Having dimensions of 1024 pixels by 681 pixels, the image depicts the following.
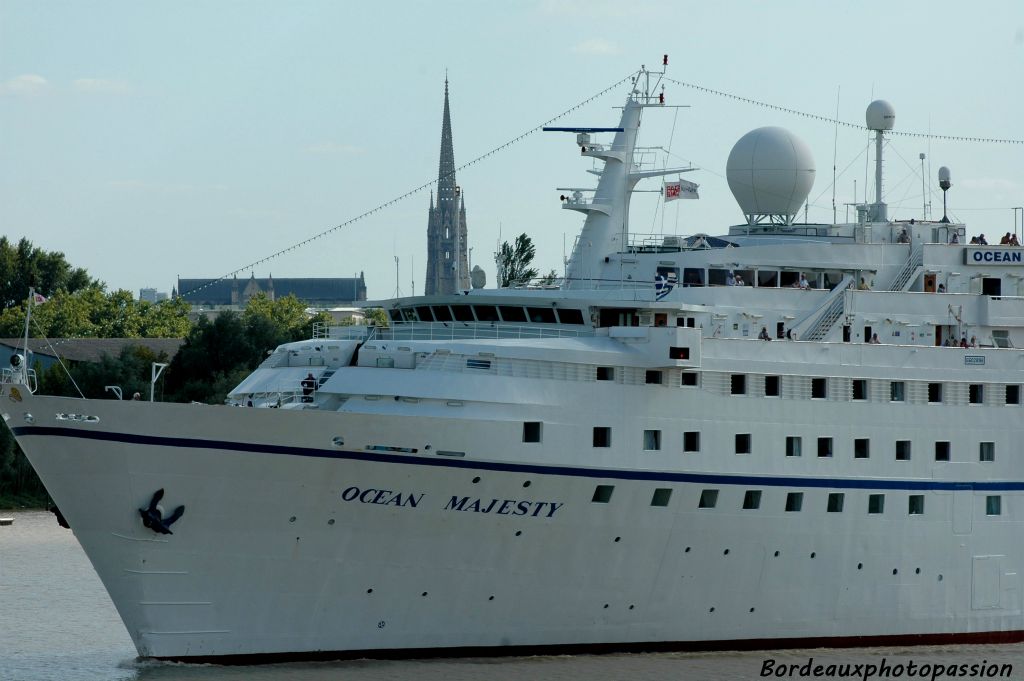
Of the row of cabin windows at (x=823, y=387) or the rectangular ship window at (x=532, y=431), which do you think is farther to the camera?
the row of cabin windows at (x=823, y=387)

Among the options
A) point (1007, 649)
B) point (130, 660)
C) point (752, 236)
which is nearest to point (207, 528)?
point (130, 660)

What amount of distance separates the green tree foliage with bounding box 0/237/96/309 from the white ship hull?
3047 inches

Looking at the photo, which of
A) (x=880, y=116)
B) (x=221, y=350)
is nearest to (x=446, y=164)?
(x=221, y=350)

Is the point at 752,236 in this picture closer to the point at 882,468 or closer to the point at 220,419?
the point at 882,468

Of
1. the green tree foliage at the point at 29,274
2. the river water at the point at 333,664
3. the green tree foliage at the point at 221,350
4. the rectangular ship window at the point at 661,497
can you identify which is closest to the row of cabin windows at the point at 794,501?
the rectangular ship window at the point at 661,497

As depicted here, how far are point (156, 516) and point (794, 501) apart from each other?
11.0m

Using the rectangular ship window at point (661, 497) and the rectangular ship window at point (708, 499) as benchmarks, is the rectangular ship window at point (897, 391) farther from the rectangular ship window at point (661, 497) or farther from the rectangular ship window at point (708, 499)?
the rectangular ship window at point (661, 497)

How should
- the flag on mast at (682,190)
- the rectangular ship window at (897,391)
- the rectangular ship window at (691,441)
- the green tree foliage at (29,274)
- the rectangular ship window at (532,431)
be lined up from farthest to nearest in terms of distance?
1. the green tree foliage at (29,274)
2. the flag on mast at (682,190)
3. the rectangular ship window at (897,391)
4. the rectangular ship window at (691,441)
5. the rectangular ship window at (532,431)

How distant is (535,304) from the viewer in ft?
90.9

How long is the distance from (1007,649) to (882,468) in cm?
479

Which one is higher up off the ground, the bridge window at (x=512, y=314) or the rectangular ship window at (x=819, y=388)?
the bridge window at (x=512, y=314)

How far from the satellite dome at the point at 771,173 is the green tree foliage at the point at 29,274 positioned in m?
73.0

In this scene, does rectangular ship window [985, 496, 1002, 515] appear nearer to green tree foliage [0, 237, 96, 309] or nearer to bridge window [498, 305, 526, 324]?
bridge window [498, 305, 526, 324]

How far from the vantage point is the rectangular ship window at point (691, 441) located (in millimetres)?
26469
